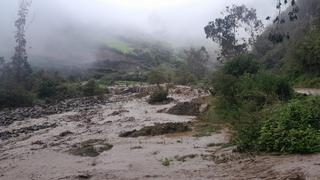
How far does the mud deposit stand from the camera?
16328 millimetres

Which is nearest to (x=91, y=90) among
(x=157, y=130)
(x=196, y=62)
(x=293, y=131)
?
(x=196, y=62)

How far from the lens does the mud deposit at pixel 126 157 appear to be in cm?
1633

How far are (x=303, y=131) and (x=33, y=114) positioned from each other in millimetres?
37163

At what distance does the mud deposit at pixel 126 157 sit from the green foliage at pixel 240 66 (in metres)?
9.46

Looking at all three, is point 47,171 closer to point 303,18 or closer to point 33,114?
point 33,114

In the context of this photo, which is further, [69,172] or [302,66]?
[302,66]

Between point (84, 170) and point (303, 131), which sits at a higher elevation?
point (303, 131)

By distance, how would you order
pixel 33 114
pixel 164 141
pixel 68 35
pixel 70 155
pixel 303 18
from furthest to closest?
pixel 68 35 → pixel 303 18 → pixel 33 114 → pixel 164 141 → pixel 70 155

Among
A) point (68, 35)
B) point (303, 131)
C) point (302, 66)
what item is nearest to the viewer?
point (303, 131)

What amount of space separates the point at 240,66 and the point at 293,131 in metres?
27.4

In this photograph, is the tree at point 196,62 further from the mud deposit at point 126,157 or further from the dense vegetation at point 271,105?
the mud deposit at point 126,157

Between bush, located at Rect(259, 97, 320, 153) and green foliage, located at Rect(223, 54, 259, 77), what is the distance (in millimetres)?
23359

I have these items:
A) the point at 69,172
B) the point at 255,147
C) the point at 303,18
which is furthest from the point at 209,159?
the point at 303,18

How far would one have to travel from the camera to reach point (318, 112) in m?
20.8
